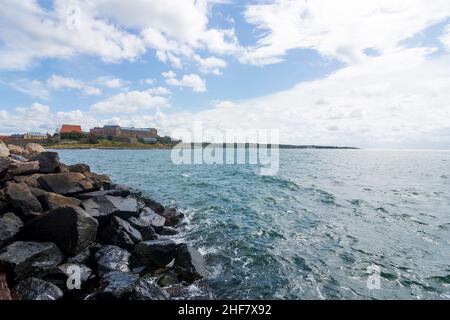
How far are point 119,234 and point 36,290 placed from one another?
407cm

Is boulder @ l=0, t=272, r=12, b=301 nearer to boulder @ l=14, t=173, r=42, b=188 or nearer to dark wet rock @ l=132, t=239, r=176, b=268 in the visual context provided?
dark wet rock @ l=132, t=239, r=176, b=268

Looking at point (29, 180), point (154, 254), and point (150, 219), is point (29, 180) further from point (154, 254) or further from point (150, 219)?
point (154, 254)

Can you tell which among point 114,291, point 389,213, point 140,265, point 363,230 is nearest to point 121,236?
point 140,265

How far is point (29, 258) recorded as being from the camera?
336 inches

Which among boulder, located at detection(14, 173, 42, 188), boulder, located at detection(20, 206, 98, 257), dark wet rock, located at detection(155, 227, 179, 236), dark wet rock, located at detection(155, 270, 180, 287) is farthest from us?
dark wet rock, located at detection(155, 227, 179, 236)

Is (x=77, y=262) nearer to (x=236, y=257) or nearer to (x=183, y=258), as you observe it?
(x=183, y=258)

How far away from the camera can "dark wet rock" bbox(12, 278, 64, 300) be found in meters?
7.49

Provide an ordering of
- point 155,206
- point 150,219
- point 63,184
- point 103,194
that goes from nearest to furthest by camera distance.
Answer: point 63,184
point 150,219
point 103,194
point 155,206

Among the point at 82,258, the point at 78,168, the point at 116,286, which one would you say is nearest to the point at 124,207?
the point at 82,258

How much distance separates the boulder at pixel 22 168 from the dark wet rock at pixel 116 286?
10607mm

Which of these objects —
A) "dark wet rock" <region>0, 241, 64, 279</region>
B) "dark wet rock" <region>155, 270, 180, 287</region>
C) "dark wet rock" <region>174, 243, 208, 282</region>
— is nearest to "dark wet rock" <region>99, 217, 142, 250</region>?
"dark wet rock" <region>0, 241, 64, 279</region>

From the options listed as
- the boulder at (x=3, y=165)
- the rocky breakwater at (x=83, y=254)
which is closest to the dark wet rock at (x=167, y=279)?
the rocky breakwater at (x=83, y=254)

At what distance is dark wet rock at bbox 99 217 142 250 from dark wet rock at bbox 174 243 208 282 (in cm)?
237
